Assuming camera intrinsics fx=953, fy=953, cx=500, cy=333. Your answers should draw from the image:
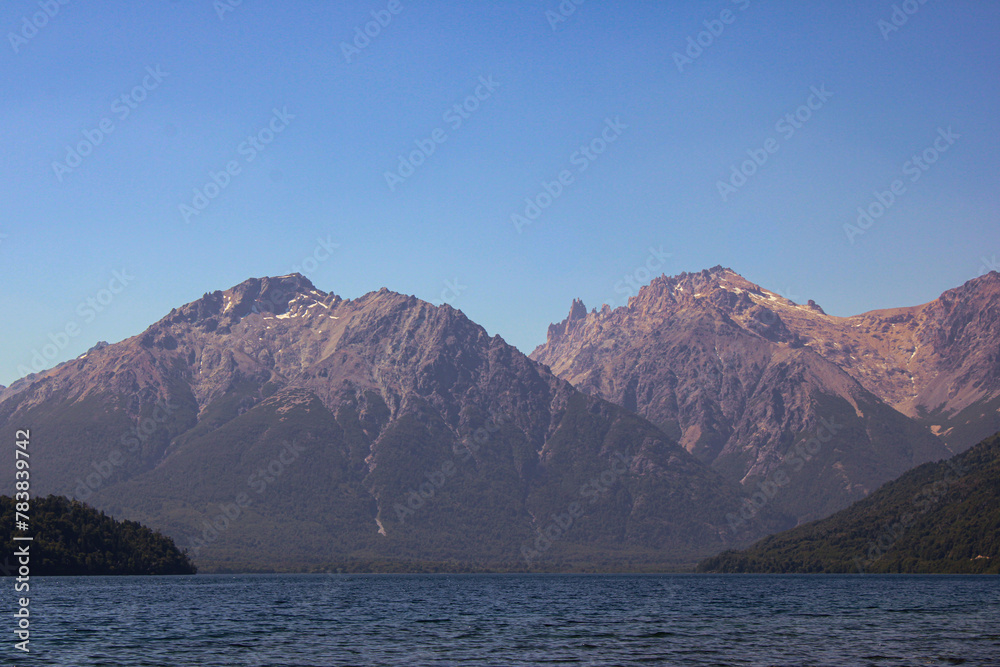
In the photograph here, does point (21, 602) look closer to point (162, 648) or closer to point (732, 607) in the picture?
point (162, 648)

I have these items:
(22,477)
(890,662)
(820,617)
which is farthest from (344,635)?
(820,617)

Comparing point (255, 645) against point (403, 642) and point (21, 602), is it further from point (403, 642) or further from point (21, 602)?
point (21, 602)

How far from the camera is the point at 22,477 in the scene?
404 feet

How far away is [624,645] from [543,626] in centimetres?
3052

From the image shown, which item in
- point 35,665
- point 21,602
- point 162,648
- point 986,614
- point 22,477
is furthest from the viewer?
point 21,602

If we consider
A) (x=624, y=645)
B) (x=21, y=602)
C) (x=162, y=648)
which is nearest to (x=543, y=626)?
(x=624, y=645)

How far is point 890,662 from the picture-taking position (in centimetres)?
9388

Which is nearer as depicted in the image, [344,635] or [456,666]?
[456,666]

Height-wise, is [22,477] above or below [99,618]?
above

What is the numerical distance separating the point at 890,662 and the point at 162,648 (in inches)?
3032

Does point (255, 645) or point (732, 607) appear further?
point (732, 607)

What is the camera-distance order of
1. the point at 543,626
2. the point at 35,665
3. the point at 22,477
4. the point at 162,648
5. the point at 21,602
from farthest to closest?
the point at 21,602, the point at 543,626, the point at 22,477, the point at 162,648, the point at 35,665

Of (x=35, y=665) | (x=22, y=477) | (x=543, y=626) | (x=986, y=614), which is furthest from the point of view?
(x=986, y=614)

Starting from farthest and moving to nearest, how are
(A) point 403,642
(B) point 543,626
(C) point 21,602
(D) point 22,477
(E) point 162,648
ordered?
(C) point 21,602 → (B) point 543,626 → (D) point 22,477 → (A) point 403,642 → (E) point 162,648
